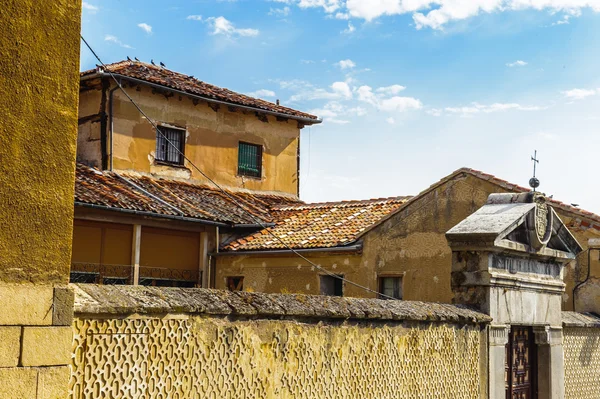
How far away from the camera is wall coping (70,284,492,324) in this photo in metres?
5.00

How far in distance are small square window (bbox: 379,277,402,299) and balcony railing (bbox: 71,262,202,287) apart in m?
4.44

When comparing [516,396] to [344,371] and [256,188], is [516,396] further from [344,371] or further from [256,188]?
[256,188]

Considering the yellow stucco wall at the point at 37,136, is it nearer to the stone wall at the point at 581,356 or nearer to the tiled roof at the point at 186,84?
the stone wall at the point at 581,356

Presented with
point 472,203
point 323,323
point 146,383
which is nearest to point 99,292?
point 146,383

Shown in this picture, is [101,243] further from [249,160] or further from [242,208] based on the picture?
[249,160]

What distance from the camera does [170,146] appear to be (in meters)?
20.4

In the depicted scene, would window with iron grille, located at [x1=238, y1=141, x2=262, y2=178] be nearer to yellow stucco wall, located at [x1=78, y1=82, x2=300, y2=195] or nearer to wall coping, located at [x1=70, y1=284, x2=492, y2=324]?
yellow stucco wall, located at [x1=78, y1=82, x2=300, y2=195]

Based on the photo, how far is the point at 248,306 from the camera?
19.7 feet

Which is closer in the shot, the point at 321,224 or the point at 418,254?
the point at 418,254

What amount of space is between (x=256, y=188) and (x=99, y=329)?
56.9ft

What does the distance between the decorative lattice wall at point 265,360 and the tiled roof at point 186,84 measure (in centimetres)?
1264

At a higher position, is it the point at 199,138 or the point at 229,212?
the point at 199,138

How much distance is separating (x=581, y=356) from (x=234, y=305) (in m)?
7.53

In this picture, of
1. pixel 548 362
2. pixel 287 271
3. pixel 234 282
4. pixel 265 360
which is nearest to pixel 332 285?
pixel 287 271
